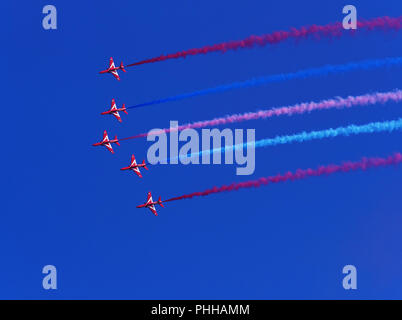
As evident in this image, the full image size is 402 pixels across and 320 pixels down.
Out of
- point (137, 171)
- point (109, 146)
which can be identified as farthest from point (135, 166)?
point (109, 146)

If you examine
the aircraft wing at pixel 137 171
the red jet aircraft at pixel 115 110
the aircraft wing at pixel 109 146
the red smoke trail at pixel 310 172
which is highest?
the red jet aircraft at pixel 115 110

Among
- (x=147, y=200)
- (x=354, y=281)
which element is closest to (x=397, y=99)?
(x=354, y=281)

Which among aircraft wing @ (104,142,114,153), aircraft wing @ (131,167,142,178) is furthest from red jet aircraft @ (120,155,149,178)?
aircraft wing @ (104,142,114,153)

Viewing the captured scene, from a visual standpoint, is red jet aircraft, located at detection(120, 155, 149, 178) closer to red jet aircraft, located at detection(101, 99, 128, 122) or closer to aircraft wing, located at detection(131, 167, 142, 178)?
aircraft wing, located at detection(131, 167, 142, 178)

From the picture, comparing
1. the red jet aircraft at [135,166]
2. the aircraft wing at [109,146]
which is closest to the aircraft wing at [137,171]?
the red jet aircraft at [135,166]

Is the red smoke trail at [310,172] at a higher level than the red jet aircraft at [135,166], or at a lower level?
lower

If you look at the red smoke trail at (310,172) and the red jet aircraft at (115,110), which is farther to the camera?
the red jet aircraft at (115,110)

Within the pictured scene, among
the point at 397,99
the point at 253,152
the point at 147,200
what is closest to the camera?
the point at 397,99

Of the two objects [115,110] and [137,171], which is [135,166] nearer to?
[137,171]

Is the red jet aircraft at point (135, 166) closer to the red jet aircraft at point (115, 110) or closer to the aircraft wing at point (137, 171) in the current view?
the aircraft wing at point (137, 171)
